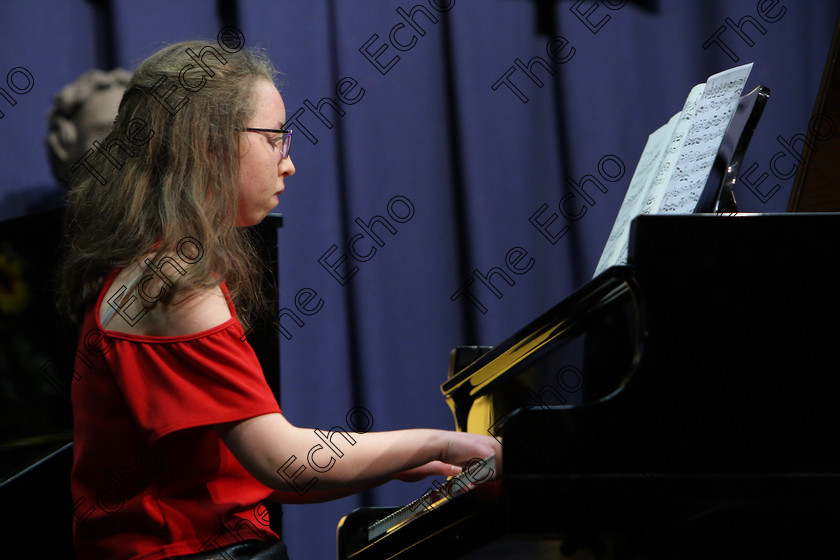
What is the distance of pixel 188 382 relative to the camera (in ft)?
3.26

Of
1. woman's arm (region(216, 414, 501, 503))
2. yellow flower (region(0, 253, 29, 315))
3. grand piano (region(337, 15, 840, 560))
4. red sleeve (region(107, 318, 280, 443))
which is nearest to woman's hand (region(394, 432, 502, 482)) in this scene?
woman's arm (region(216, 414, 501, 503))

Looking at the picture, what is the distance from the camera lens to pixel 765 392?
89 cm

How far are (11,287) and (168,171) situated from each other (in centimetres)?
61

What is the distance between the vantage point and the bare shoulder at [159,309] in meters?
1.01

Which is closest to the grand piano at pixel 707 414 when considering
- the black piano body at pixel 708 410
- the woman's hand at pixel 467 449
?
the black piano body at pixel 708 410

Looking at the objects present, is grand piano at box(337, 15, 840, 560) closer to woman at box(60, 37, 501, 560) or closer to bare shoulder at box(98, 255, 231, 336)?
woman at box(60, 37, 501, 560)

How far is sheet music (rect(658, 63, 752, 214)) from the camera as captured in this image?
103 cm

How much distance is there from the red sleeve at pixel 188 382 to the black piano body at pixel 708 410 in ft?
1.12

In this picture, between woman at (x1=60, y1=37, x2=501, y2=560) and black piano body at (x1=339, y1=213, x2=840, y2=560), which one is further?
woman at (x1=60, y1=37, x2=501, y2=560)

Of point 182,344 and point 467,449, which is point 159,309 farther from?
point 467,449

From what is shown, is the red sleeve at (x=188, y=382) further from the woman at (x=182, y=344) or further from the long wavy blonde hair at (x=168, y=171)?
the long wavy blonde hair at (x=168, y=171)

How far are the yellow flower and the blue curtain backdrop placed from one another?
69 centimetres

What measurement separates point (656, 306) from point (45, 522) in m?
1.22

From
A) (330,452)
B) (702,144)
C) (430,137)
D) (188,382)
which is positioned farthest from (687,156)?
(430,137)
